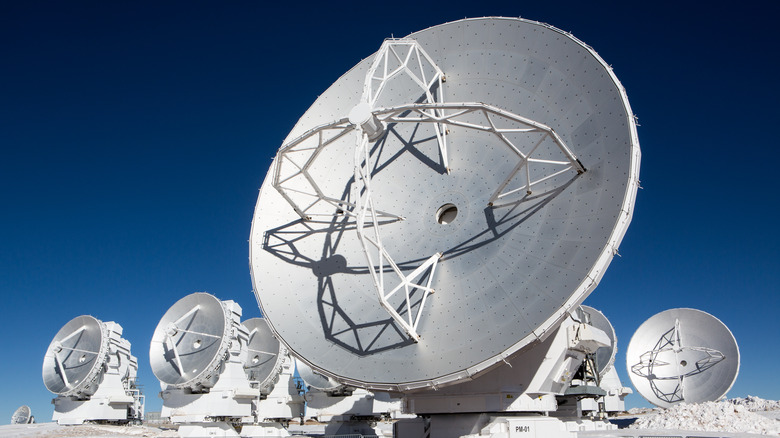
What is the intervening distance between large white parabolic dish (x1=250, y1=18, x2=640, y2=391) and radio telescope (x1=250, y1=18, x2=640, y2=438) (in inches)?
1.8

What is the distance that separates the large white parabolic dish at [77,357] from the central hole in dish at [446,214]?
94.1 feet

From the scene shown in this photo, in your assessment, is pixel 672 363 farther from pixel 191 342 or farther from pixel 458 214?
pixel 191 342

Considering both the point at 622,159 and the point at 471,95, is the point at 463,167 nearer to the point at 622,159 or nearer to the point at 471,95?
the point at 471,95

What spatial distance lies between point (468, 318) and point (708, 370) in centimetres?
3067

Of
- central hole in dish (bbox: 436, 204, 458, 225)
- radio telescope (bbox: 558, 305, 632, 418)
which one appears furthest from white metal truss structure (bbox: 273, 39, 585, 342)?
radio telescope (bbox: 558, 305, 632, 418)

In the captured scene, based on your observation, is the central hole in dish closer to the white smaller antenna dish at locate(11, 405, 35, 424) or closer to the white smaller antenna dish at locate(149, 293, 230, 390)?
the white smaller antenna dish at locate(149, 293, 230, 390)

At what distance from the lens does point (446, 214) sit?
62.1 ft

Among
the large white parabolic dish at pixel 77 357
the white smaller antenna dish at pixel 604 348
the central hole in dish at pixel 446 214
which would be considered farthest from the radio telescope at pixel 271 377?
the central hole in dish at pixel 446 214

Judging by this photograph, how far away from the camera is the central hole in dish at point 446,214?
18.6 m

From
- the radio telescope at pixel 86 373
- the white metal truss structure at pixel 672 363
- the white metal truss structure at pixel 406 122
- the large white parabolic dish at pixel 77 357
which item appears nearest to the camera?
the white metal truss structure at pixel 406 122

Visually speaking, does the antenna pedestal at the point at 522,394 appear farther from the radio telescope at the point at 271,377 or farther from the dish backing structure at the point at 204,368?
the radio telescope at the point at 271,377

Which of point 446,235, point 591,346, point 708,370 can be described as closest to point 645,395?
point 708,370

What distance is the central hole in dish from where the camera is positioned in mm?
18625

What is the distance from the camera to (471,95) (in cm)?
1928
